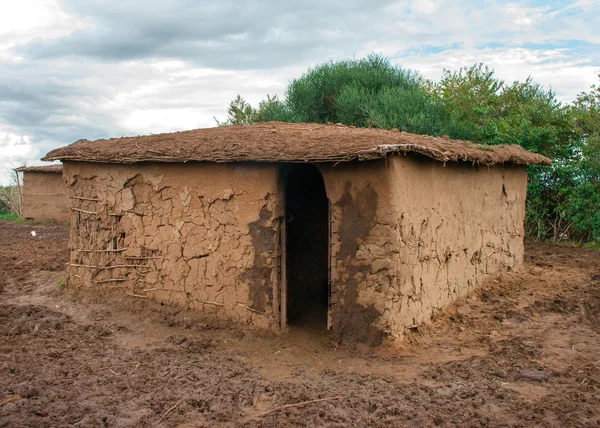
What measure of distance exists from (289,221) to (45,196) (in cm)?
1431

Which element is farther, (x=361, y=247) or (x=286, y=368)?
(x=361, y=247)

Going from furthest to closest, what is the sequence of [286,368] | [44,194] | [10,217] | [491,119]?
[10,217] < [44,194] < [491,119] < [286,368]

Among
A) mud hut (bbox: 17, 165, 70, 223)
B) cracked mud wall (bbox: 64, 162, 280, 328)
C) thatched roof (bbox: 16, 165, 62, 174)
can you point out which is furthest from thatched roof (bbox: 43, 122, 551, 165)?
mud hut (bbox: 17, 165, 70, 223)

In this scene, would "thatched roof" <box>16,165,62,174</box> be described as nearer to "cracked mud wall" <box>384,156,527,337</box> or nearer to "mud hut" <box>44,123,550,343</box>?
"mud hut" <box>44,123,550,343</box>

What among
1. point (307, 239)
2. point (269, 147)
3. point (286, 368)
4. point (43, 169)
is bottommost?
point (286, 368)

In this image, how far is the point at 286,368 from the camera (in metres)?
6.14

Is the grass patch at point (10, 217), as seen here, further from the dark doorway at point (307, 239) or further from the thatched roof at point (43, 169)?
the dark doorway at point (307, 239)

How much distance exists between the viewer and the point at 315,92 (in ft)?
61.1

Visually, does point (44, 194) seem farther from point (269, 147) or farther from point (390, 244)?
point (390, 244)

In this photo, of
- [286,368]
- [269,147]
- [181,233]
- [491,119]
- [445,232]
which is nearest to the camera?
[286,368]

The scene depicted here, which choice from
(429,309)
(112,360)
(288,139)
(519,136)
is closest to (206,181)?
(288,139)

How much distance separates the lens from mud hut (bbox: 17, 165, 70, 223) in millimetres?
18906

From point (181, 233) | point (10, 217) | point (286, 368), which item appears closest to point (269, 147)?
point (181, 233)

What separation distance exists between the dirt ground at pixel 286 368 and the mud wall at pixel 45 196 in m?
10.5
